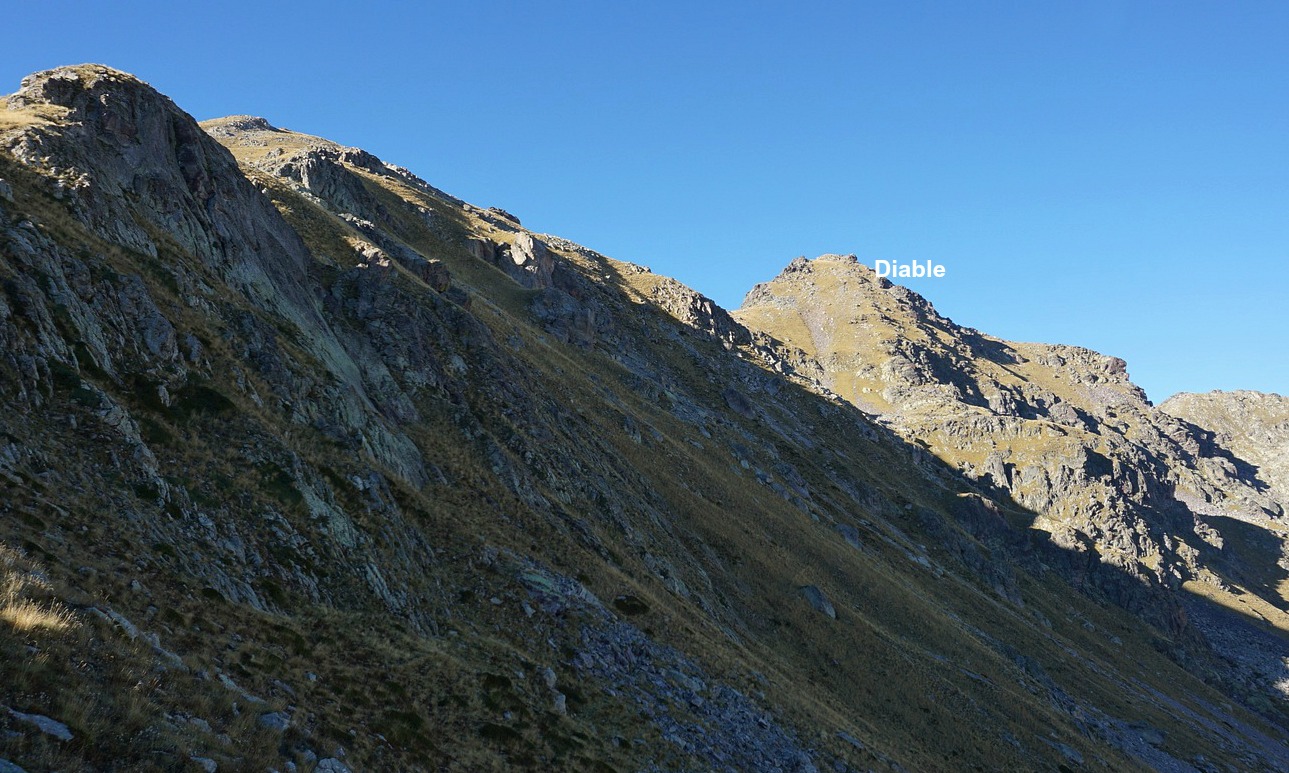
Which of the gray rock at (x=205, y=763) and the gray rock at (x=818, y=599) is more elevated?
the gray rock at (x=818, y=599)

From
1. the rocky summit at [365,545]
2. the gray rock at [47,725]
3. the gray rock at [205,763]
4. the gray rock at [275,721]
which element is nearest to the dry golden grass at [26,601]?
the rocky summit at [365,545]

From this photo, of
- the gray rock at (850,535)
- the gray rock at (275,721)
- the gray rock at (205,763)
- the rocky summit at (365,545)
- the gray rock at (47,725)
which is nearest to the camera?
the gray rock at (47,725)

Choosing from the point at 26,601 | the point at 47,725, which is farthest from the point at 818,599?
the point at 47,725

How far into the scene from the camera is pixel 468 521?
36.6 meters

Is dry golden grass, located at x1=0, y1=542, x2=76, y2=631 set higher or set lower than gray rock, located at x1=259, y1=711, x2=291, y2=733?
higher

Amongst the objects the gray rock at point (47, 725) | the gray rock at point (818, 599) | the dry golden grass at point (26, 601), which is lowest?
the gray rock at point (47, 725)

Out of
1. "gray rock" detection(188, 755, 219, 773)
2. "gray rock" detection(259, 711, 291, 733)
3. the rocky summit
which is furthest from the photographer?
the rocky summit

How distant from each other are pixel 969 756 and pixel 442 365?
4842cm

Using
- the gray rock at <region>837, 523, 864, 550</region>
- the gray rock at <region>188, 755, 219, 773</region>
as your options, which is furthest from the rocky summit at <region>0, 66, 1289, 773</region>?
the gray rock at <region>837, 523, 864, 550</region>

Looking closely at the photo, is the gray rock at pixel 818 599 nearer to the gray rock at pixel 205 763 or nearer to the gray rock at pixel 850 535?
the gray rock at pixel 850 535

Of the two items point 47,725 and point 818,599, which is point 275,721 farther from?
point 818,599

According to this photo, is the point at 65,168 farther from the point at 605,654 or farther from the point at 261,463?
the point at 605,654

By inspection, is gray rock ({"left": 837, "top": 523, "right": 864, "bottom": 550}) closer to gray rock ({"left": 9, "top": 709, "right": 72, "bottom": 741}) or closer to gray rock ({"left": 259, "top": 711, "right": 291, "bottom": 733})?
gray rock ({"left": 259, "top": 711, "right": 291, "bottom": 733})

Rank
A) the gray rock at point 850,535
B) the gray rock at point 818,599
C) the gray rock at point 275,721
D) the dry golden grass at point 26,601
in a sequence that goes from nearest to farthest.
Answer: the dry golden grass at point 26,601 → the gray rock at point 275,721 → the gray rock at point 818,599 → the gray rock at point 850,535
